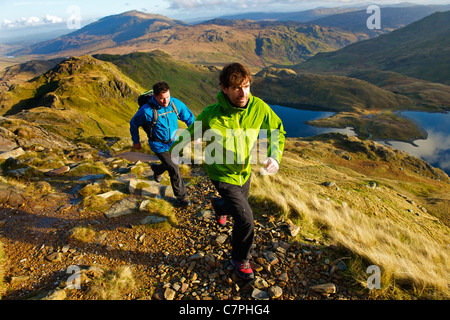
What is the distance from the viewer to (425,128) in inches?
5192

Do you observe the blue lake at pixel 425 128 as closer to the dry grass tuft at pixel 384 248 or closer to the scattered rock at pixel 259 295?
the dry grass tuft at pixel 384 248

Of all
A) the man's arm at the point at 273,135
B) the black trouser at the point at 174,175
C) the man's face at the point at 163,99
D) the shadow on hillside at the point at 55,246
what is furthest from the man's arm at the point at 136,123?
the man's arm at the point at 273,135

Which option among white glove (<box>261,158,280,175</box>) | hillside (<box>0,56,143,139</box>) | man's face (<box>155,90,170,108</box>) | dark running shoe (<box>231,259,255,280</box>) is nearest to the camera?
white glove (<box>261,158,280,175</box>)

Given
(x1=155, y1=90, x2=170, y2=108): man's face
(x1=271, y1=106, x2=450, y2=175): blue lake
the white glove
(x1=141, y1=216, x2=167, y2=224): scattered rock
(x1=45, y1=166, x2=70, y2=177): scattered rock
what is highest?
(x1=155, y1=90, x2=170, y2=108): man's face

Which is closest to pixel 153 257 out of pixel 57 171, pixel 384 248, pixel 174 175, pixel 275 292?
pixel 275 292

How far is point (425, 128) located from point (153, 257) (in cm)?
17389

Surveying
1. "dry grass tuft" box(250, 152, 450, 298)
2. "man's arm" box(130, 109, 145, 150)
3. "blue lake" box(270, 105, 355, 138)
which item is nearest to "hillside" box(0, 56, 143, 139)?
"man's arm" box(130, 109, 145, 150)

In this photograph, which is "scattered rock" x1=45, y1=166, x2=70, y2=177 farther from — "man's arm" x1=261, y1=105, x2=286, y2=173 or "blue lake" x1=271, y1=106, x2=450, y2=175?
"blue lake" x1=271, y1=106, x2=450, y2=175

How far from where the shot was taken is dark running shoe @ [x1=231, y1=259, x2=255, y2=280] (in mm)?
4291

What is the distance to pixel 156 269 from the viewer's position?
4.62 metres

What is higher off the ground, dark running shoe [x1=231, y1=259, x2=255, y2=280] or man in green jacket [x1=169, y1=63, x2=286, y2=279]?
man in green jacket [x1=169, y1=63, x2=286, y2=279]

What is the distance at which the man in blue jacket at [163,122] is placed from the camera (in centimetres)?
685
